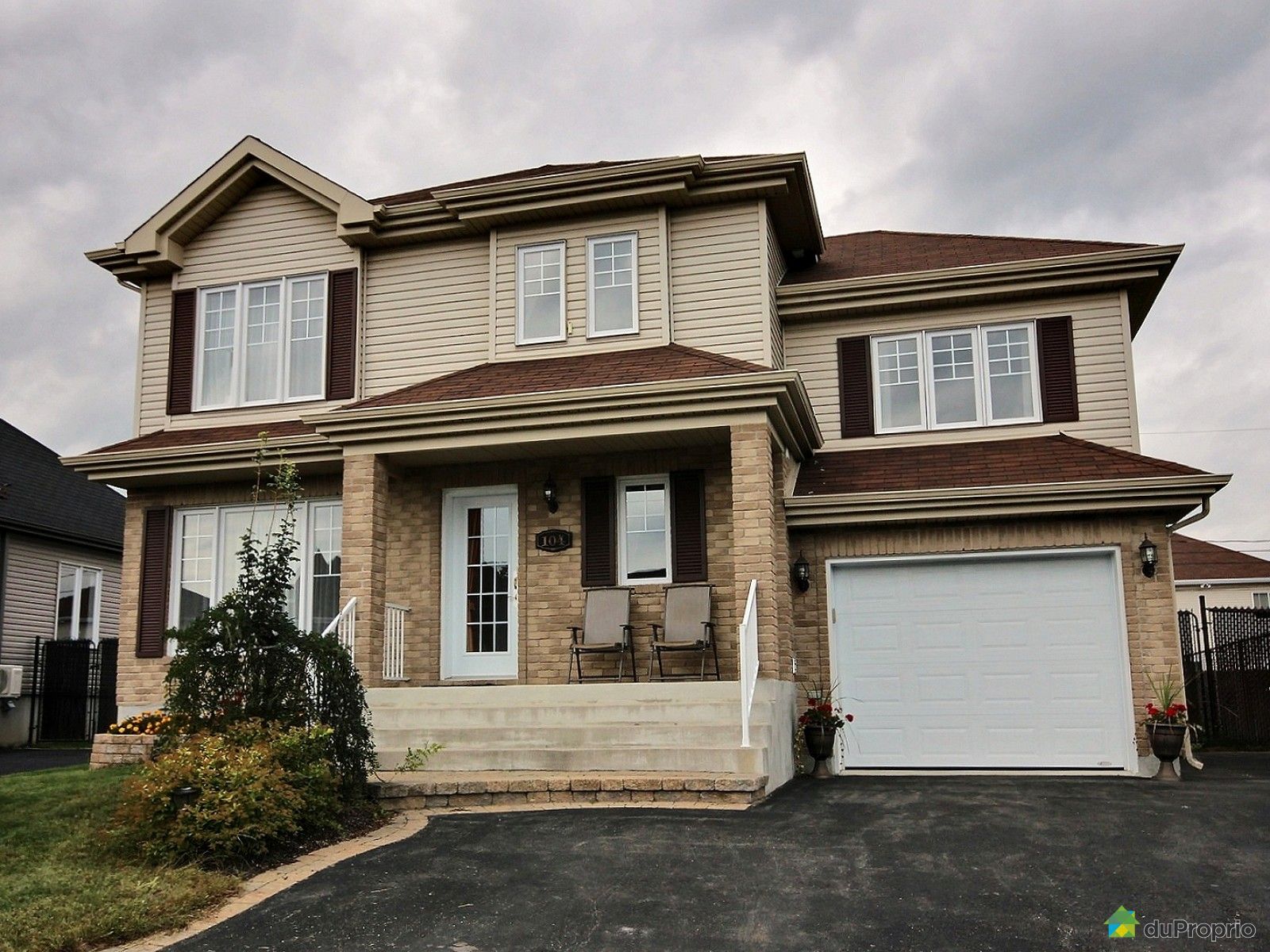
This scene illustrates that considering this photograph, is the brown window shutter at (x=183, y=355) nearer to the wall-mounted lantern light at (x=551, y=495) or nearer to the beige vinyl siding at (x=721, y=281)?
the wall-mounted lantern light at (x=551, y=495)

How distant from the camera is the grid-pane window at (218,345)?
45.7 feet

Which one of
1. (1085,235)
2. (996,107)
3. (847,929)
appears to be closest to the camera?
(847,929)

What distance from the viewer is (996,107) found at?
44.7 ft

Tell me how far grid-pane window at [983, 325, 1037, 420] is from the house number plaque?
5.03 m

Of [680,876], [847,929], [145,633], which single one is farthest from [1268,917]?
[145,633]

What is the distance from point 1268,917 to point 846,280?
8704 mm

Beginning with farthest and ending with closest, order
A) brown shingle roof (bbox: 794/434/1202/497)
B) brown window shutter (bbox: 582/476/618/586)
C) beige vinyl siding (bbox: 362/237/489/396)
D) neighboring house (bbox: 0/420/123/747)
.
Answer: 1. neighboring house (bbox: 0/420/123/747)
2. beige vinyl siding (bbox: 362/237/489/396)
3. brown window shutter (bbox: 582/476/618/586)
4. brown shingle roof (bbox: 794/434/1202/497)

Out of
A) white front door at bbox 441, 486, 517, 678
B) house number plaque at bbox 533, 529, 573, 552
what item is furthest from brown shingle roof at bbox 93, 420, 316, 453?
house number plaque at bbox 533, 529, 573, 552

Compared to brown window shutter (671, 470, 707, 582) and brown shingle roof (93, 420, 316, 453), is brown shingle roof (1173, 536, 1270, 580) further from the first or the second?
brown shingle roof (93, 420, 316, 453)

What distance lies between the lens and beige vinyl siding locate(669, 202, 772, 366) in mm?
12273

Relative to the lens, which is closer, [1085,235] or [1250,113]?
[1250,113]

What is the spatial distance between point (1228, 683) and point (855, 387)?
22.4ft

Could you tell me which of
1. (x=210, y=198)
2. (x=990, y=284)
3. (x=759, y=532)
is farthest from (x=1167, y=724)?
(x=210, y=198)

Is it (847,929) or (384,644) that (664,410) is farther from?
(847,929)
